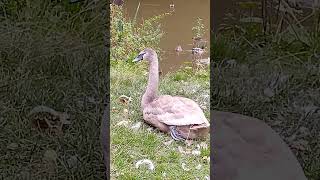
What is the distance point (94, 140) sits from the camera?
1440 millimetres

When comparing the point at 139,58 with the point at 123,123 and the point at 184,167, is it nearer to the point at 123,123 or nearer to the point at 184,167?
the point at 123,123

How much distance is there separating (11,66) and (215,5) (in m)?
0.69

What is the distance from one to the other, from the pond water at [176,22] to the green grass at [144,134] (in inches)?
3.0

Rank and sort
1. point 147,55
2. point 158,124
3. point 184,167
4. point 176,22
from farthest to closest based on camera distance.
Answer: point 176,22
point 147,55
point 158,124
point 184,167

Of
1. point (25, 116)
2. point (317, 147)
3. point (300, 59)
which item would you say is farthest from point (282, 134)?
point (25, 116)

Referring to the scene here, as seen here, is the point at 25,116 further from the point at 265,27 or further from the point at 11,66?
the point at 265,27

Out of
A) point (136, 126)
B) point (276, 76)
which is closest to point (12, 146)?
point (136, 126)

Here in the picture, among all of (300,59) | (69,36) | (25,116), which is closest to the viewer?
(25,116)

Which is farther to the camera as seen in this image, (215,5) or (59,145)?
(215,5)

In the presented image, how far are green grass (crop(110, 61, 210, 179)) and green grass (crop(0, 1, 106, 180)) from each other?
70 millimetres

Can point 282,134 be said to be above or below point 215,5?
below

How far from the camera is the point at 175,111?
5.00 feet

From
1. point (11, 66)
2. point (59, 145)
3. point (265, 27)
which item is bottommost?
point (59, 145)

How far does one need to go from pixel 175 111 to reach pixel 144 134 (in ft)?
0.35
